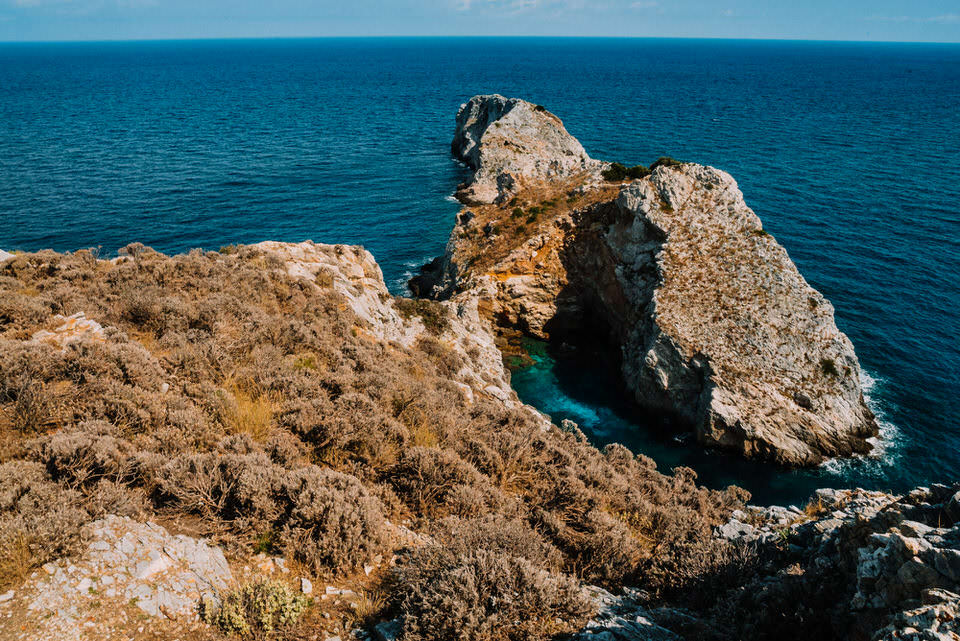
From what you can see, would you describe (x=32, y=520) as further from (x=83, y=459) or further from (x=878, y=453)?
(x=878, y=453)

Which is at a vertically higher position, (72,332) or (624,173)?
(624,173)

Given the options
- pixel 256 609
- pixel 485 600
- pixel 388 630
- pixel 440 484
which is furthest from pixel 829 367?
pixel 256 609

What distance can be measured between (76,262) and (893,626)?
22437 mm

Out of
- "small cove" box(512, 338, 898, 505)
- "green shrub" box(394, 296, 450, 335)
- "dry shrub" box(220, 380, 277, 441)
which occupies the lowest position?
"small cove" box(512, 338, 898, 505)

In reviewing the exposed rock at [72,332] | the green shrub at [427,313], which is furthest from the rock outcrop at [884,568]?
the green shrub at [427,313]

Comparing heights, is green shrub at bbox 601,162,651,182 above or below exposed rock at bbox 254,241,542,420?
above

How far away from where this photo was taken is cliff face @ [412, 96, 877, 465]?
28.9 meters

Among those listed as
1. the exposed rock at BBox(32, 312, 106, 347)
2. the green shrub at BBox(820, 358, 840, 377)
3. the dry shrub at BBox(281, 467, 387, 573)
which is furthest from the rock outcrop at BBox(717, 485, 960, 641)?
the green shrub at BBox(820, 358, 840, 377)

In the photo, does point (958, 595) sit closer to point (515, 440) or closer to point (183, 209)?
point (515, 440)

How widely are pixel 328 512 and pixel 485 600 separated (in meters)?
2.88

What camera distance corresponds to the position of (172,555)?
7.07m

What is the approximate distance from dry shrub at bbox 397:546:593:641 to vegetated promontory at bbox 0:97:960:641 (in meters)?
0.03

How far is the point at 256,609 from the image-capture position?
21.5ft

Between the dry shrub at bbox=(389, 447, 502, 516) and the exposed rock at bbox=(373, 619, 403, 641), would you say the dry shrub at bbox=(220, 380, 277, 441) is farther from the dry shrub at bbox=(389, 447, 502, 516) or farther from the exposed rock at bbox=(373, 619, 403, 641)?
the exposed rock at bbox=(373, 619, 403, 641)
